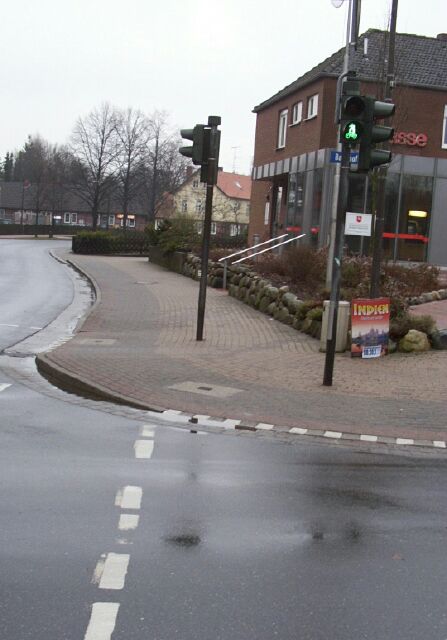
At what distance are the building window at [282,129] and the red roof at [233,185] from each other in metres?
69.6

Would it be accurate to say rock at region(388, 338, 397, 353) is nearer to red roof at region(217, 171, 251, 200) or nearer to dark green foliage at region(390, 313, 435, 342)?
dark green foliage at region(390, 313, 435, 342)

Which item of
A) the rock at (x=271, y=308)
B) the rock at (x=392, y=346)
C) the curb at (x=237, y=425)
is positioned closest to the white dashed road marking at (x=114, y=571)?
the curb at (x=237, y=425)

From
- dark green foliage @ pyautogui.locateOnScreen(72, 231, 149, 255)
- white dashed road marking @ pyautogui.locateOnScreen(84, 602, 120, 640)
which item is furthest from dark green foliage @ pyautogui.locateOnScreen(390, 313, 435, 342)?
dark green foliage @ pyautogui.locateOnScreen(72, 231, 149, 255)

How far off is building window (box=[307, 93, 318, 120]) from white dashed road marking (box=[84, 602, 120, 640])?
87.6ft

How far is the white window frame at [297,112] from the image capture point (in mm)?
30422

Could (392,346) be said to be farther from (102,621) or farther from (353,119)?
(102,621)

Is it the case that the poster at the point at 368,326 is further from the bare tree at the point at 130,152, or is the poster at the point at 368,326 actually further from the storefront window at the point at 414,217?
the bare tree at the point at 130,152

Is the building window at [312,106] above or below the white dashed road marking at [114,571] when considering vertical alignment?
above

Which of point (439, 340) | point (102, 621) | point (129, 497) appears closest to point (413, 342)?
point (439, 340)

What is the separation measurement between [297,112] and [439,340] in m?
20.1

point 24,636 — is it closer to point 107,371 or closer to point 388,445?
point 388,445

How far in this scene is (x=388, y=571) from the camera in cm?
452

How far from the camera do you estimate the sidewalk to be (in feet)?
28.9

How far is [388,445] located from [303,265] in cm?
1096
